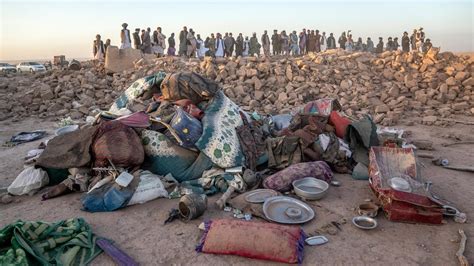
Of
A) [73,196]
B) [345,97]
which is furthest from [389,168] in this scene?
[345,97]

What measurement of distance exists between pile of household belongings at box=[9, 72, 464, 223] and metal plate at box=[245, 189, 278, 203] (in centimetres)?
15

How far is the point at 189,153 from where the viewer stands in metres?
4.82

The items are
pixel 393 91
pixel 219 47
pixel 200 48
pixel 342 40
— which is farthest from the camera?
pixel 342 40

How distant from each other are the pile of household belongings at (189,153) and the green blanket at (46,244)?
2.22 ft

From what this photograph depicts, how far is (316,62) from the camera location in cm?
1194

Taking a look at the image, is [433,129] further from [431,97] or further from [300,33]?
[300,33]

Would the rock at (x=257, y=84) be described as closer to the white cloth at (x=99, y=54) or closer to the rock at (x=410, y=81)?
the rock at (x=410, y=81)

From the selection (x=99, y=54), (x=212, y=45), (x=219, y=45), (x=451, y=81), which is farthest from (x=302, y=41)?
(x=99, y=54)

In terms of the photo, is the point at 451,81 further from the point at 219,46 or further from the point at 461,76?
the point at 219,46

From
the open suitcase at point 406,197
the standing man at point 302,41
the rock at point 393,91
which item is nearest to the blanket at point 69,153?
the open suitcase at point 406,197

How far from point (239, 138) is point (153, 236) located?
2.00 metres

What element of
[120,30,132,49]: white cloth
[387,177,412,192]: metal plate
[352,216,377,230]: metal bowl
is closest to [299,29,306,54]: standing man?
[120,30,132,49]: white cloth

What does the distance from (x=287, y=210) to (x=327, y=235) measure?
0.51 metres

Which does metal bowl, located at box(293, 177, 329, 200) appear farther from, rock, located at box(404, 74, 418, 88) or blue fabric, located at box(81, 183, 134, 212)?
rock, located at box(404, 74, 418, 88)
